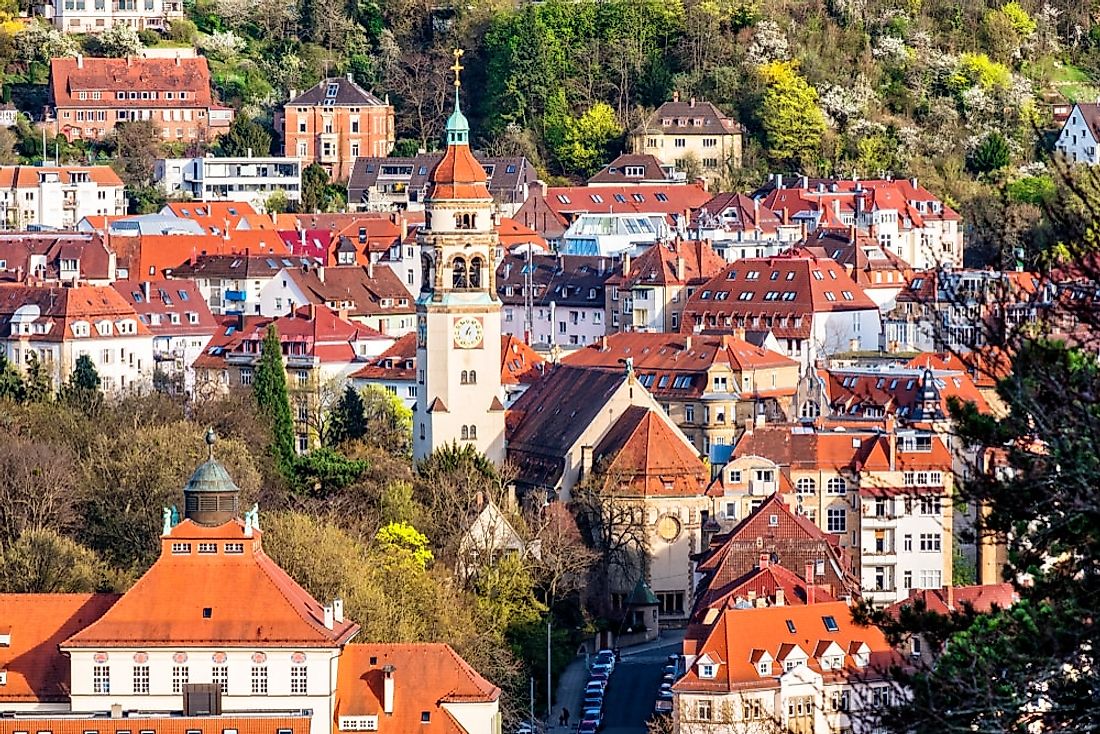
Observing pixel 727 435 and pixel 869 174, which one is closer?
pixel 727 435

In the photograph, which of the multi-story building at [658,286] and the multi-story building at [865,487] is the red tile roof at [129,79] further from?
the multi-story building at [865,487]

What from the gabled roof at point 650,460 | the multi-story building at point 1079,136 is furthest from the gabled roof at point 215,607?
the multi-story building at point 1079,136

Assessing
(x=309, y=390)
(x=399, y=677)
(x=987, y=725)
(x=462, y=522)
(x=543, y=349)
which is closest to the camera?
(x=987, y=725)

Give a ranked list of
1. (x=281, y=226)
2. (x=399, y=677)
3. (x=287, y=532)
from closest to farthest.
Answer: (x=399, y=677) → (x=287, y=532) → (x=281, y=226)

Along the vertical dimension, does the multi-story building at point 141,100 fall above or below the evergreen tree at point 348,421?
above

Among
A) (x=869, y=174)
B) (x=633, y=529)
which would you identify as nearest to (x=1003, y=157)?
(x=869, y=174)

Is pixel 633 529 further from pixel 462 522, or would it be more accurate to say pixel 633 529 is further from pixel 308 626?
pixel 308 626

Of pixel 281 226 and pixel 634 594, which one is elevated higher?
pixel 281 226
